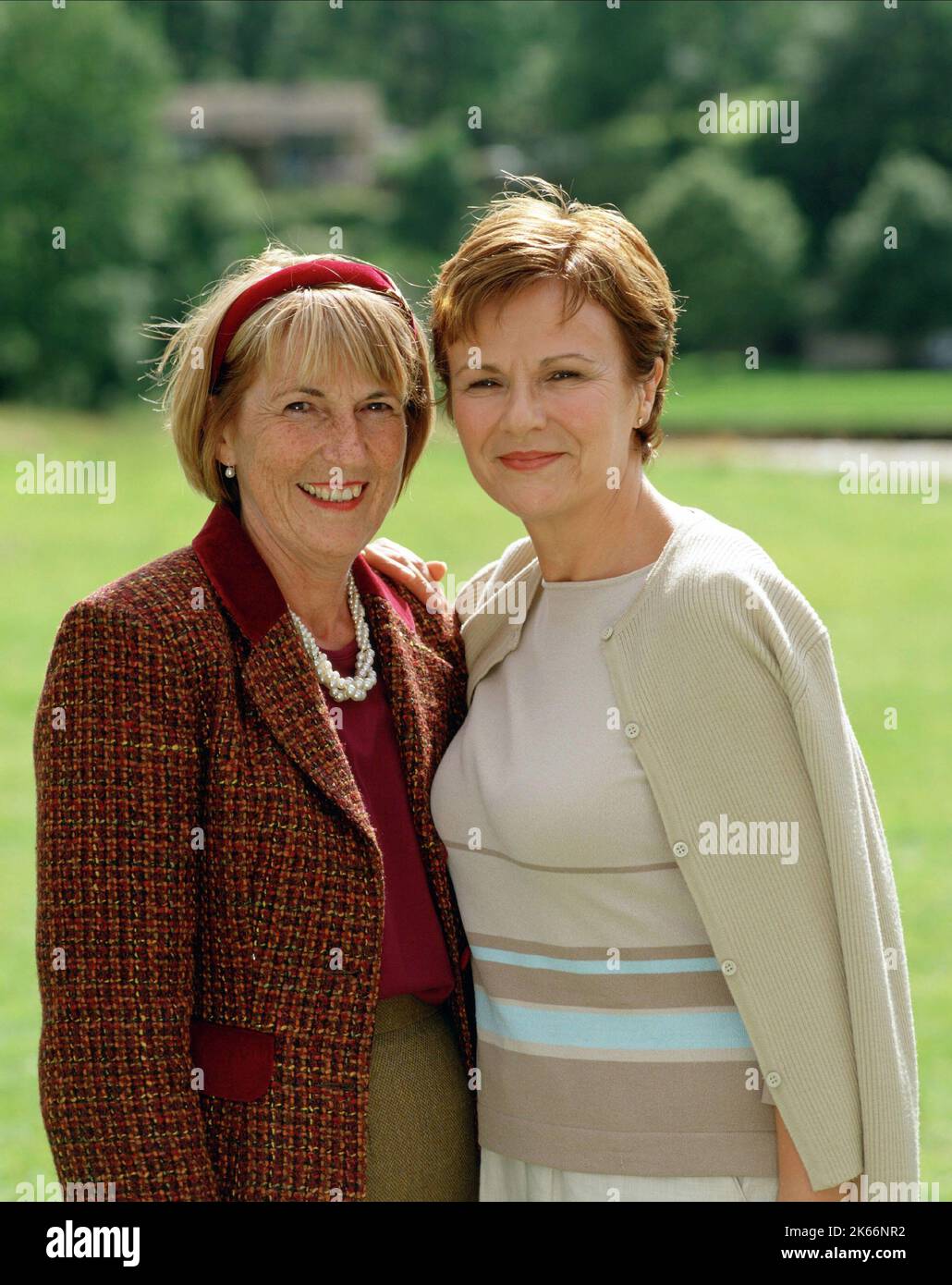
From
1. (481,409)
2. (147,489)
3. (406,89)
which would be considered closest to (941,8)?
(406,89)

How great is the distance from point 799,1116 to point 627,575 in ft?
3.08

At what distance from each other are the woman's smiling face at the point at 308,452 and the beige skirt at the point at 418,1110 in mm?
809

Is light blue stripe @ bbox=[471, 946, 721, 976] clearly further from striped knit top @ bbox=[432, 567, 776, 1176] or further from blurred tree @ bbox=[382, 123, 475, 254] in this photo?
blurred tree @ bbox=[382, 123, 475, 254]

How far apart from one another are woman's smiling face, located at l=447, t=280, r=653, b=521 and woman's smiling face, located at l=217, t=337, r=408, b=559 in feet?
0.58

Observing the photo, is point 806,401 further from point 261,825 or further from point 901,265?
point 261,825

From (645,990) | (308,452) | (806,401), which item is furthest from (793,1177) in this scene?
(806,401)

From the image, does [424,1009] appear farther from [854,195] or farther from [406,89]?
[406,89]

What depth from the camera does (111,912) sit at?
93.4 inches

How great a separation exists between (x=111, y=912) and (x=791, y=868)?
1067 millimetres

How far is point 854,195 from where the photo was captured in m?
60.5

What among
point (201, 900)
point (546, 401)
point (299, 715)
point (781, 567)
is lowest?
point (201, 900)

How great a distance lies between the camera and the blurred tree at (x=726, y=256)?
52312 mm

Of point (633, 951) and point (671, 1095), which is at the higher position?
point (633, 951)

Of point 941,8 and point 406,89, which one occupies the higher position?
point 406,89
